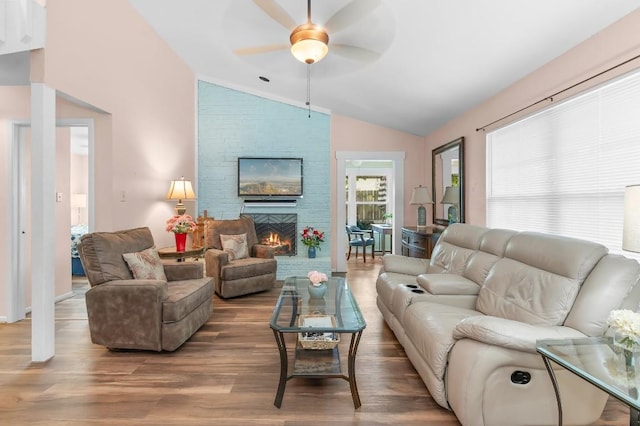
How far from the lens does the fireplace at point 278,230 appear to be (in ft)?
19.4

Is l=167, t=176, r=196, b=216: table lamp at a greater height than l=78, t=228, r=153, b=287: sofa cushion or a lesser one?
greater

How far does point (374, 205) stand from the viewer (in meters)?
8.12

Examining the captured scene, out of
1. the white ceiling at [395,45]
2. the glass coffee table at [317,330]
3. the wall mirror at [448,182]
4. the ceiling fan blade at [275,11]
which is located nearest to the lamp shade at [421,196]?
the wall mirror at [448,182]

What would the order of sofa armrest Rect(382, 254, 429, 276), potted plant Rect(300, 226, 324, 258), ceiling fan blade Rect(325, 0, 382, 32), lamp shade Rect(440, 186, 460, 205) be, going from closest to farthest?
ceiling fan blade Rect(325, 0, 382, 32), sofa armrest Rect(382, 254, 429, 276), lamp shade Rect(440, 186, 460, 205), potted plant Rect(300, 226, 324, 258)

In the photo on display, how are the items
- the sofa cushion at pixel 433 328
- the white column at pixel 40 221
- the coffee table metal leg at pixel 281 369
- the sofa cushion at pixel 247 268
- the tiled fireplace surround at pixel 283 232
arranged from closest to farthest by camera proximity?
1. the sofa cushion at pixel 433 328
2. the coffee table metal leg at pixel 281 369
3. the white column at pixel 40 221
4. the sofa cushion at pixel 247 268
5. the tiled fireplace surround at pixel 283 232

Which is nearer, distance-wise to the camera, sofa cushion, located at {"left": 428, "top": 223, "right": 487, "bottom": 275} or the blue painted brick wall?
sofa cushion, located at {"left": 428, "top": 223, "right": 487, "bottom": 275}

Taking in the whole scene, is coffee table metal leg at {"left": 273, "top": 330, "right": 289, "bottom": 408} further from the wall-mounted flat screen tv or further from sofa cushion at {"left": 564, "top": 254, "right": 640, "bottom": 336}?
the wall-mounted flat screen tv

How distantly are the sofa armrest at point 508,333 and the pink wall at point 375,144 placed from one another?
4283 millimetres

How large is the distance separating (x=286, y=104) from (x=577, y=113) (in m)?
4.36

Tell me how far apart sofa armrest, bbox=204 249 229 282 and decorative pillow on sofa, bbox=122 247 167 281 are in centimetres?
111

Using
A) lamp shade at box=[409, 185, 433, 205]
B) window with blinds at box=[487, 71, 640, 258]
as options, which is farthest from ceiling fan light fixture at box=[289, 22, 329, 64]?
lamp shade at box=[409, 185, 433, 205]

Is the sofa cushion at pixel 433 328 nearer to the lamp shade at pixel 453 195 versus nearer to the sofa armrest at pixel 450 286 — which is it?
the sofa armrest at pixel 450 286

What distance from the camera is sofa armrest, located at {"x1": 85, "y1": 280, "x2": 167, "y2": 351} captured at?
107 inches

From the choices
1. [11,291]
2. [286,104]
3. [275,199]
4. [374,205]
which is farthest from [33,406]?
[374,205]
